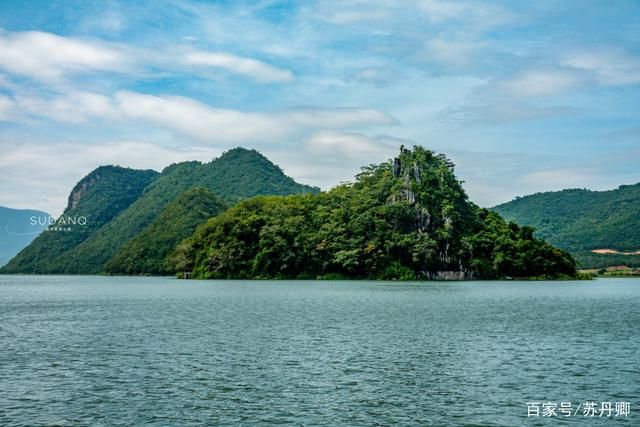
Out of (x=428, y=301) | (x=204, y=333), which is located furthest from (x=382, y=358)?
(x=428, y=301)

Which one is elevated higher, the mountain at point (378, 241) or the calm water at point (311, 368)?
the mountain at point (378, 241)

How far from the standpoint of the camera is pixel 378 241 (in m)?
146

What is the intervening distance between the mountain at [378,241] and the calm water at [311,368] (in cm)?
9386

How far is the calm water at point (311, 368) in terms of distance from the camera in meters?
21.2

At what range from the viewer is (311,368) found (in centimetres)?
2859

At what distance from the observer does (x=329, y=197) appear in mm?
170125

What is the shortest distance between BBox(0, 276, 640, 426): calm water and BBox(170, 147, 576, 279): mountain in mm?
93860

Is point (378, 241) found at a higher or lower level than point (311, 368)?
higher

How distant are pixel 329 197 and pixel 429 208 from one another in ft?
102

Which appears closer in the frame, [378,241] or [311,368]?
[311,368]

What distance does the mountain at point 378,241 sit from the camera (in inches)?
5773

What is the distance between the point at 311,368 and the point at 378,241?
119 metres

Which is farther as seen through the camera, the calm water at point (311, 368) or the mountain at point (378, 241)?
the mountain at point (378, 241)

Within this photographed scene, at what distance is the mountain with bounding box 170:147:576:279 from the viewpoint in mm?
146625
